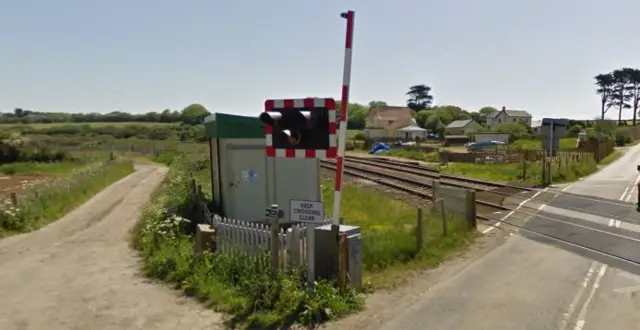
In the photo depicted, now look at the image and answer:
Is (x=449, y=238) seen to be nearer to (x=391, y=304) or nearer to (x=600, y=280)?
(x=600, y=280)

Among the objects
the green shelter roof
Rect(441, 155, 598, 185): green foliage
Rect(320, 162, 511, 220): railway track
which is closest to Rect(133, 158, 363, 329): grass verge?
the green shelter roof

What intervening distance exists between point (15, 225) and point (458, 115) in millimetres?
126015

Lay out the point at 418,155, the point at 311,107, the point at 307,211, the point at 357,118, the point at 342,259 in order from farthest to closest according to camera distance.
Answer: the point at 357,118 → the point at 418,155 → the point at 342,259 → the point at 307,211 → the point at 311,107

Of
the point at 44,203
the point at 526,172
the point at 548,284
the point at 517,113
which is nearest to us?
the point at 548,284

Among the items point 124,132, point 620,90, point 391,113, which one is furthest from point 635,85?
point 124,132

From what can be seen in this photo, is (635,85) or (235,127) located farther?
(635,85)

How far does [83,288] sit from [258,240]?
3.26m

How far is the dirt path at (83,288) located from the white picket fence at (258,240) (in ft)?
4.41

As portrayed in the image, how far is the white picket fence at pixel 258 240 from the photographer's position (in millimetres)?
8734

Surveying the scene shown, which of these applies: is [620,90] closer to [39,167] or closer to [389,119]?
[389,119]

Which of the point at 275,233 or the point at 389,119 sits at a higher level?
the point at 389,119

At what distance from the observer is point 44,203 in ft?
65.0

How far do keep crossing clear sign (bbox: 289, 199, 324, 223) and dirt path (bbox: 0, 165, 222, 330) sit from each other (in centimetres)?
187

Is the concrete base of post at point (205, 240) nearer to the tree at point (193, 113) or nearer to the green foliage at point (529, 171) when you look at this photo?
the green foliage at point (529, 171)
